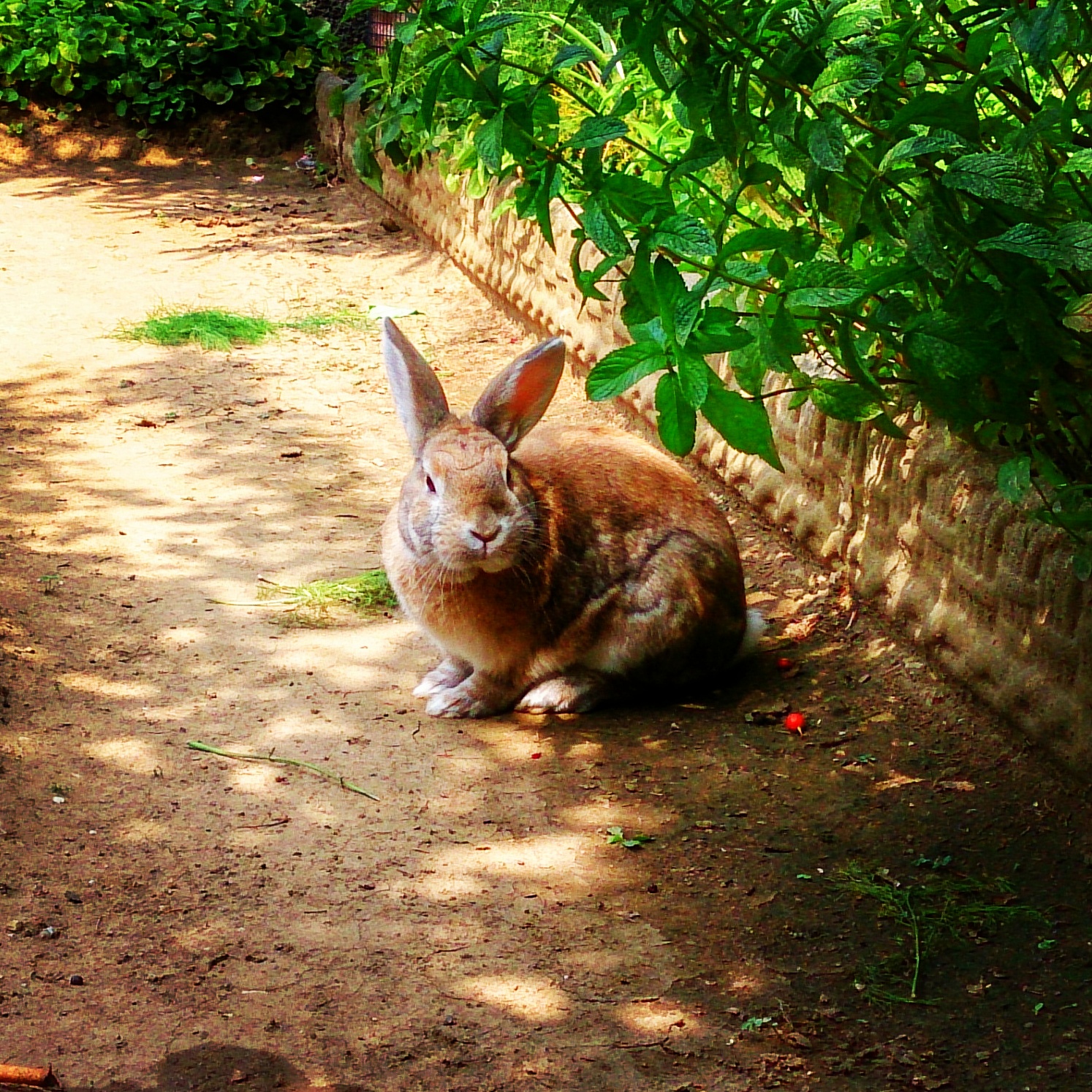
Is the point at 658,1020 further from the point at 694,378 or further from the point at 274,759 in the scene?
the point at 274,759

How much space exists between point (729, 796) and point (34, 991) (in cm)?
169

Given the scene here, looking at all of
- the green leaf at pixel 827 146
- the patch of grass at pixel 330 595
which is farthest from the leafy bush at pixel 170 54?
the green leaf at pixel 827 146

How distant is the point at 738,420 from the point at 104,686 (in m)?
2.06

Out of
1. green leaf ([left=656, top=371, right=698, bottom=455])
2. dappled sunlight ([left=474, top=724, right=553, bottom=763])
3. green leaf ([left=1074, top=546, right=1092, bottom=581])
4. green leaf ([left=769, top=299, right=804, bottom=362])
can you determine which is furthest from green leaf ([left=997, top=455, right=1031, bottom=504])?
dappled sunlight ([left=474, top=724, right=553, bottom=763])

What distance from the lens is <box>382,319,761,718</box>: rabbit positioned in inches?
150

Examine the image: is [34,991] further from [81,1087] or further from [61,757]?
[61,757]

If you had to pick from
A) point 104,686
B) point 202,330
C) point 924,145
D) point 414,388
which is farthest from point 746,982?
point 202,330

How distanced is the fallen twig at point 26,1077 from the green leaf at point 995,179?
2069mm

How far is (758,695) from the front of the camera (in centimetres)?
407

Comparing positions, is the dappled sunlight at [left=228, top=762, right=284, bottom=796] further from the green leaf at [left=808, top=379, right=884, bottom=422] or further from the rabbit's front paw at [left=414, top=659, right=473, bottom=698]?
the green leaf at [left=808, top=379, right=884, bottom=422]

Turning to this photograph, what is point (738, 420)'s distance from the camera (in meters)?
2.85

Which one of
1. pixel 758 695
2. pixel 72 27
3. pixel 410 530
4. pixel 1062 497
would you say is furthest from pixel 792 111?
pixel 72 27

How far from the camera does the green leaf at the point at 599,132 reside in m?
2.63

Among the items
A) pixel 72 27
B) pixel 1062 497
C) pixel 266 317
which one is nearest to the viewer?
pixel 1062 497
